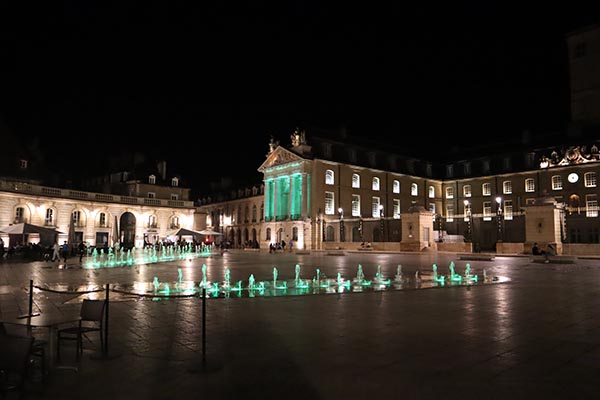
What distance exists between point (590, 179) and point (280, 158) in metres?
40.6

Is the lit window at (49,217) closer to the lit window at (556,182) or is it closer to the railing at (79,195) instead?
the railing at (79,195)

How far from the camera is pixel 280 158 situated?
64.8 meters

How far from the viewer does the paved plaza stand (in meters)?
4.66

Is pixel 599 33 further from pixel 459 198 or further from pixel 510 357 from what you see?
→ pixel 510 357

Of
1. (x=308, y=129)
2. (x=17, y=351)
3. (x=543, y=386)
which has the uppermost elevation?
(x=308, y=129)

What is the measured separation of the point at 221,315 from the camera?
8.91 metres

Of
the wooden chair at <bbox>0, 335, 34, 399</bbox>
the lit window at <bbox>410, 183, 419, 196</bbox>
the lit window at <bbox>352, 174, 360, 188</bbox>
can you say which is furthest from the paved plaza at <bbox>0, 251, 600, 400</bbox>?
the lit window at <bbox>410, 183, 419, 196</bbox>

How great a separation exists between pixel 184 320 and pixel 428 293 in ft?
22.2

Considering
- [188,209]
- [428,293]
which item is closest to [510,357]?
[428,293]

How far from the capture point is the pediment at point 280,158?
202ft

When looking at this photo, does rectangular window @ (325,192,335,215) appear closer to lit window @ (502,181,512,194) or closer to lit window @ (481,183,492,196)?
lit window @ (481,183,492,196)

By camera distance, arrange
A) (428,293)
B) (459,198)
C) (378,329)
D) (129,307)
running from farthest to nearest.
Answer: (459,198)
(428,293)
(129,307)
(378,329)

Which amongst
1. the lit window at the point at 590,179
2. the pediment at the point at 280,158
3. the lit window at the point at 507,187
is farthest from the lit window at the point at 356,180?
the lit window at the point at 590,179

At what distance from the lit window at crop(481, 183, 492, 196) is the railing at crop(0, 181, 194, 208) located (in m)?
44.1
